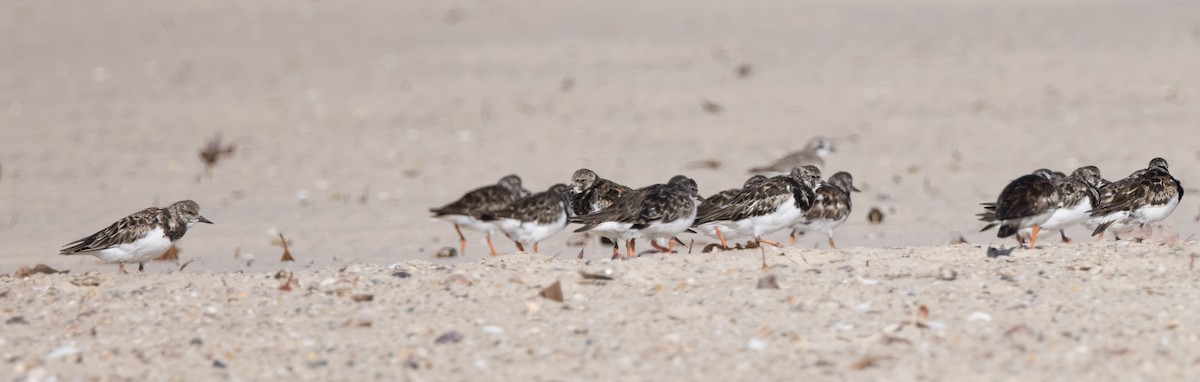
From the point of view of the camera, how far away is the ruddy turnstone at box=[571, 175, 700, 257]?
10445mm

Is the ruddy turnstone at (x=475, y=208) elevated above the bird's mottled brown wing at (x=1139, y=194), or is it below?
below

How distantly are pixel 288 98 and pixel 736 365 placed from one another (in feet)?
56.8

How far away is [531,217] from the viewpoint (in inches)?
432

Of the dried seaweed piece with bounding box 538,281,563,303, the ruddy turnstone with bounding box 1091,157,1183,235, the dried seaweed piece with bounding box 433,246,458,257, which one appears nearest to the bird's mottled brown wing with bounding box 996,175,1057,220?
the ruddy turnstone with bounding box 1091,157,1183,235

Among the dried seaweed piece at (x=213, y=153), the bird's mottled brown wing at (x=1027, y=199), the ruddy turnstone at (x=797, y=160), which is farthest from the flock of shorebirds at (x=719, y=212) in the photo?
the dried seaweed piece at (x=213, y=153)

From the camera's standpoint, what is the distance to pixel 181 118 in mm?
22562

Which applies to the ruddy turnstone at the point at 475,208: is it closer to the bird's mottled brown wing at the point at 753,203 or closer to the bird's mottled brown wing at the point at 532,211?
the bird's mottled brown wing at the point at 532,211

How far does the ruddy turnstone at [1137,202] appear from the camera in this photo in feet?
36.2

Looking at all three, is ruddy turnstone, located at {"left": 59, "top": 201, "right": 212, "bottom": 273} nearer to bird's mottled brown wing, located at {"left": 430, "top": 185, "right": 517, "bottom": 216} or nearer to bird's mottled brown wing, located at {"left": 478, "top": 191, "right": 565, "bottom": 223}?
bird's mottled brown wing, located at {"left": 430, "top": 185, "right": 517, "bottom": 216}

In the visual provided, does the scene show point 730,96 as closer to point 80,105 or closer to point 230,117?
point 230,117

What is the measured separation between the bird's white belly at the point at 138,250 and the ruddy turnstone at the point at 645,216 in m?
3.11

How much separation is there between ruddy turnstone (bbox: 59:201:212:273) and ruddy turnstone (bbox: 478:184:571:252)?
2371mm

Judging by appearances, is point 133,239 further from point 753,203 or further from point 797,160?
point 797,160

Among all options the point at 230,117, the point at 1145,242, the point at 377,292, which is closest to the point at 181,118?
the point at 230,117
